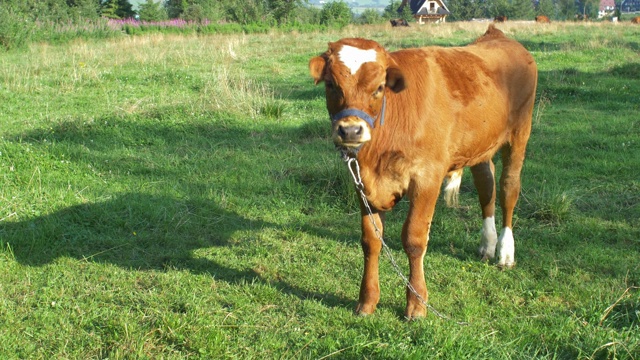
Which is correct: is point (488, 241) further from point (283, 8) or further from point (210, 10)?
point (283, 8)

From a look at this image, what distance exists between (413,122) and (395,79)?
1.26 feet

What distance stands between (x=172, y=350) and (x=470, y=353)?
5.77ft

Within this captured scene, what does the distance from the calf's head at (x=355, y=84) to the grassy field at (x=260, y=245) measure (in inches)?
50.3

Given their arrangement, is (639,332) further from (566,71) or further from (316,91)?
A: (566,71)

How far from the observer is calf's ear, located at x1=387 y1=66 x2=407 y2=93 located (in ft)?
12.7

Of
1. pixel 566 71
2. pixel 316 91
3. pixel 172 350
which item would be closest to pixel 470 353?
pixel 172 350

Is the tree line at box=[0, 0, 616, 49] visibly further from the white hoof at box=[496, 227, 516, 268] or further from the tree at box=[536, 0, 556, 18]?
the tree at box=[536, 0, 556, 18]

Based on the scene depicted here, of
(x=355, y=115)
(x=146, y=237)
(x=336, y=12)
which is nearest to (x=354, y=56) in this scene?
(x=355, y=115)

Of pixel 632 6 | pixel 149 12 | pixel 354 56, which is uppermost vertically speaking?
pixel 632 6

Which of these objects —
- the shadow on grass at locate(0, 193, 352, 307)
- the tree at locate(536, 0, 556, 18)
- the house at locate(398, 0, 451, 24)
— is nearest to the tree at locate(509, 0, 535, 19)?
the house at locate(398, 0, 451, 24)

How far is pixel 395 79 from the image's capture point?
12.8ft

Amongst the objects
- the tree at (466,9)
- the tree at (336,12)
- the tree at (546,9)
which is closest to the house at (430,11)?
the tree at (466,9)

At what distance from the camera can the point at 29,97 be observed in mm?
10852

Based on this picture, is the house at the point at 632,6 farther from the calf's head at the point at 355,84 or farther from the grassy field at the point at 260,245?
the calf's head at the point at 355,84
